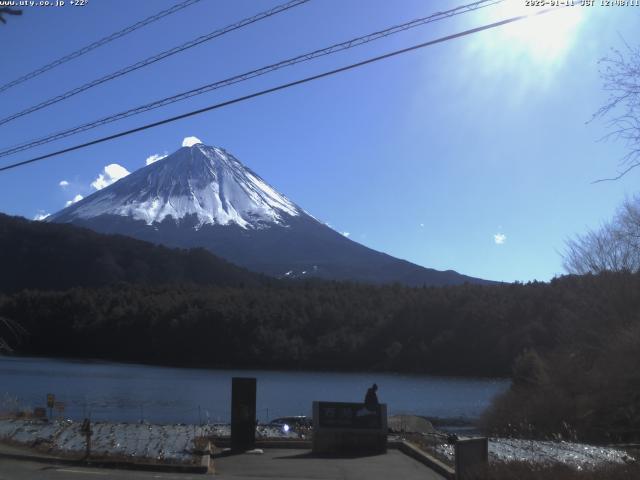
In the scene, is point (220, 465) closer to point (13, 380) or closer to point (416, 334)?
point (13, 380)

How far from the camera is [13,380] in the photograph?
212 feet

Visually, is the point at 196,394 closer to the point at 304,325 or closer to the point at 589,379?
the point at 589,379

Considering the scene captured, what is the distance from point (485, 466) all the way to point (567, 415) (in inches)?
931

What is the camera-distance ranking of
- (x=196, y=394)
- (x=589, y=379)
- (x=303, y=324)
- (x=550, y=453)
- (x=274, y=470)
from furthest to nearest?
(x=303, y=324), (x=196, y=394), (x=589, y=379), (x=550, y=453), (x=274, y=470)

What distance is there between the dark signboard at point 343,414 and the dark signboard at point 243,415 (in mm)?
1467

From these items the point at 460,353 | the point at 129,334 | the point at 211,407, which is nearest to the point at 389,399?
the point at 211,407

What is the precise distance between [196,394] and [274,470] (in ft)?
146

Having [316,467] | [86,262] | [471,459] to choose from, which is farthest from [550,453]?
[86,262]

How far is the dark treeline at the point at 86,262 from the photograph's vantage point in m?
152

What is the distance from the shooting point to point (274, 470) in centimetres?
1426

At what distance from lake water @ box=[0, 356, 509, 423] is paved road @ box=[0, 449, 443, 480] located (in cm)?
2151

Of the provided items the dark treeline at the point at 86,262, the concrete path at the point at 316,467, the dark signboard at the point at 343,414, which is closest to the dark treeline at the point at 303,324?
the dark treeline at the point at 86,262

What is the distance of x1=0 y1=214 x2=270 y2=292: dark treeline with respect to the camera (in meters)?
152

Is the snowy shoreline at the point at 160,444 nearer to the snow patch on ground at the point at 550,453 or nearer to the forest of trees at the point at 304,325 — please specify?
the snow patch on ground at the point at 550,453
